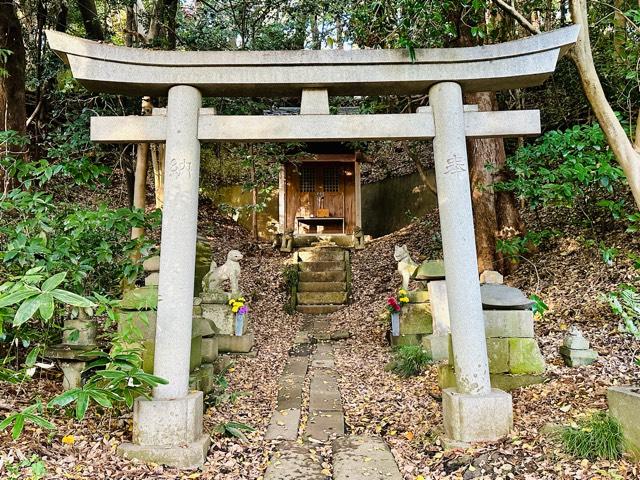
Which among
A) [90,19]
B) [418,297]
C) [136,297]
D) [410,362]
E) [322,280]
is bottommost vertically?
[410,362]

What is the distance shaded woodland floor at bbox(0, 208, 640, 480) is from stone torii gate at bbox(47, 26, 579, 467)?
0.30 m

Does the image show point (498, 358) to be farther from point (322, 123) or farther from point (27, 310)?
point (27, 310)

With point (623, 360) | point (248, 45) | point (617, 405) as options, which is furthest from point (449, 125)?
point (248, 45)

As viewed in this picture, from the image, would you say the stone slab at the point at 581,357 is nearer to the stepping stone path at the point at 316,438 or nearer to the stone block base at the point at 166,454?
the stepping stone path at the point at 316,438

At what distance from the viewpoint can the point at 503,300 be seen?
4.31 meters

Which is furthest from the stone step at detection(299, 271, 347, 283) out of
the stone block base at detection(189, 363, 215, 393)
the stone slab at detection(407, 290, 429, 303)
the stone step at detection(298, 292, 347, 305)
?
the stone block base at detection(189, 363, 215, 393)

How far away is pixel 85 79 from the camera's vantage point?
11.6 feet

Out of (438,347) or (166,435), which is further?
(438,347)

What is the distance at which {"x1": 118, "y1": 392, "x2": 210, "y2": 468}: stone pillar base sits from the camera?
3199mm

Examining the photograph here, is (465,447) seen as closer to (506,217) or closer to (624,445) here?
(624,445)

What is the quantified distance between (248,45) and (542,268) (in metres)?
8.31

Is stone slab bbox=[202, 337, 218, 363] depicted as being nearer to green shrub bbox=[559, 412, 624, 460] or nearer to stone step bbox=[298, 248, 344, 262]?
green shrub bbox=[559, 412, 624, 460]

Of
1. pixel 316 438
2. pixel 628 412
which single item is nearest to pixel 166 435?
pixel 316 438

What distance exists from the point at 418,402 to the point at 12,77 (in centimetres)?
718
